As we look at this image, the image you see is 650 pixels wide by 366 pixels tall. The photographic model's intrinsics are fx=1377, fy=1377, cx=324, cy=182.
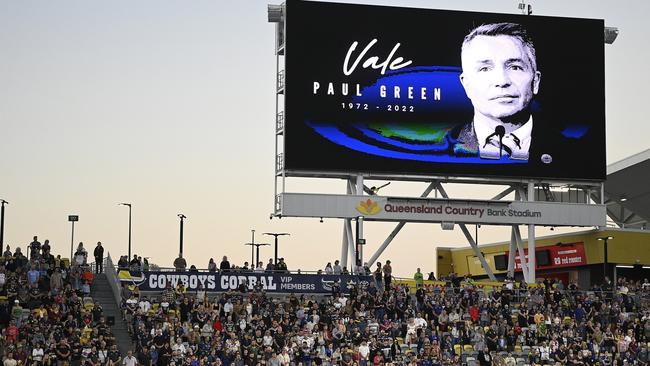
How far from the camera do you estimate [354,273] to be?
144 ft

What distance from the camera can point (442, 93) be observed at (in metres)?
45.2

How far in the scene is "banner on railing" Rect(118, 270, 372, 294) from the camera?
41.1m

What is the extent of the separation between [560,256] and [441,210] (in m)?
9.87

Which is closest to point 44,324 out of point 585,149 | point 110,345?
point 110,345

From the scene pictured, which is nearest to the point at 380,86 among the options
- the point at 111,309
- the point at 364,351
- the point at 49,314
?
the point at 364,351

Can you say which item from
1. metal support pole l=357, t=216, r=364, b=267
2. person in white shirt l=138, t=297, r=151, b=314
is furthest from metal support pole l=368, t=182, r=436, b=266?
person in white shirt l=138, t=297, r=151, b=314

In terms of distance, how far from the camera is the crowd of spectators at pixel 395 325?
36844 mm

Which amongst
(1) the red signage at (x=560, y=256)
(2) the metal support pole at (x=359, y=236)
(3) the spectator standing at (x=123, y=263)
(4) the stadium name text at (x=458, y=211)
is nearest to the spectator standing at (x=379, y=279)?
(2) the metal support pole at (x=359, y=236)

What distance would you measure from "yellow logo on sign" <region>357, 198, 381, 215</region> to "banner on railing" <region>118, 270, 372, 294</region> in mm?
2300

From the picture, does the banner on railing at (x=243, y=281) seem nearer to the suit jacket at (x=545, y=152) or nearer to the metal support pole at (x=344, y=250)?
the metal support pole at (x=344, y=250)

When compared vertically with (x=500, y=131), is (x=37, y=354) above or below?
below

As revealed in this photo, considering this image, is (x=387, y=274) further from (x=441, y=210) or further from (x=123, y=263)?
(x=123, y=263)

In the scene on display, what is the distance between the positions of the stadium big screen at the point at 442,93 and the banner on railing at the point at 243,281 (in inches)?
139

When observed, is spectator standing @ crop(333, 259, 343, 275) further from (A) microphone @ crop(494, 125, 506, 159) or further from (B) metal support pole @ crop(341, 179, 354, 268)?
(A) microphone @ crop(494, 125, 506, 159)
